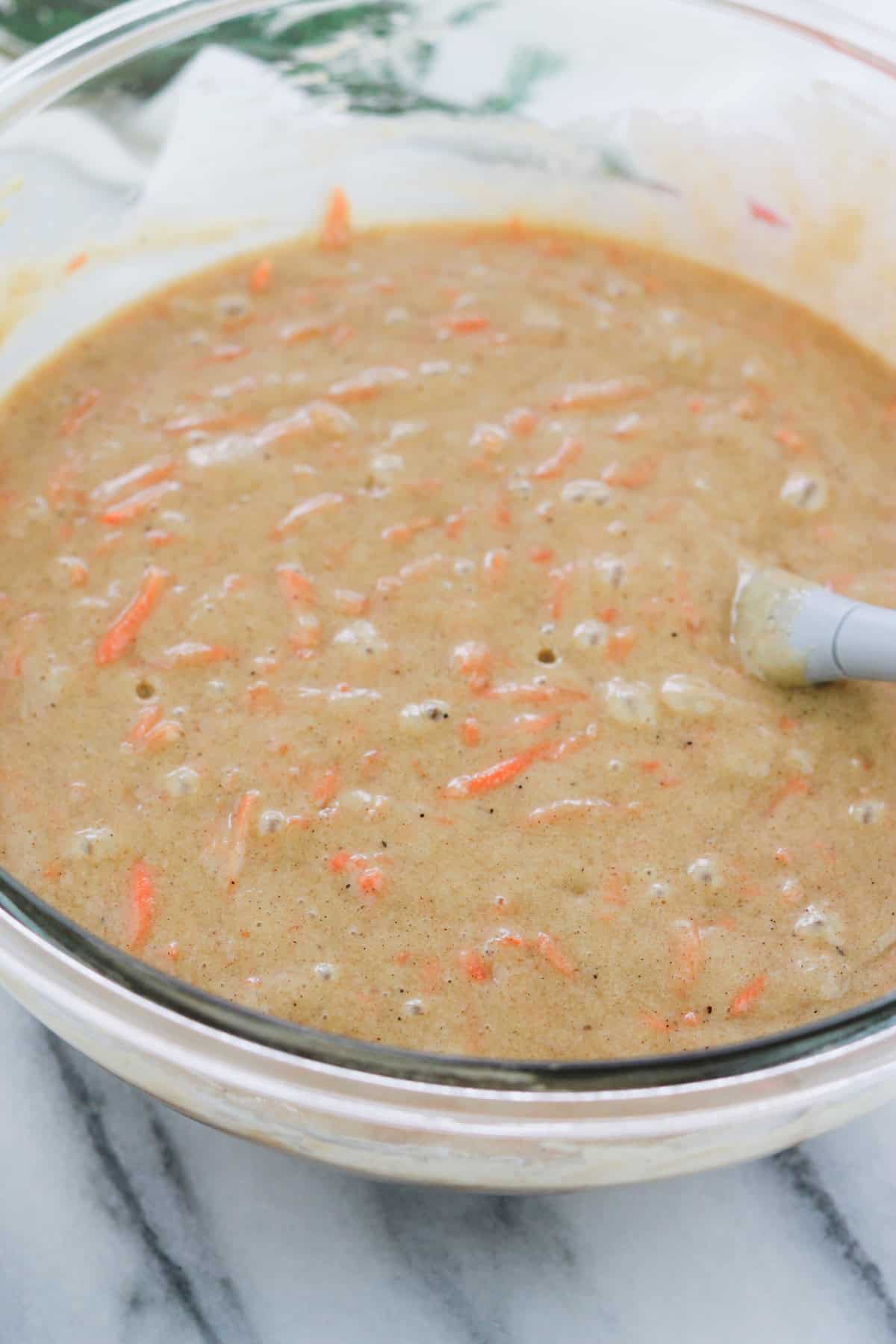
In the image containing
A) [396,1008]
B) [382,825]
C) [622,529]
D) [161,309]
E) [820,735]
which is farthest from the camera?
[161,309]

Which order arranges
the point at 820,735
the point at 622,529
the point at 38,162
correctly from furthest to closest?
the point at 38,162 < the point at 622,529 < the point at 820,735

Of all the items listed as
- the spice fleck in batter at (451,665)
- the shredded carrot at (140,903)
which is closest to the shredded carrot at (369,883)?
the spice fleck in batter at (451,665)

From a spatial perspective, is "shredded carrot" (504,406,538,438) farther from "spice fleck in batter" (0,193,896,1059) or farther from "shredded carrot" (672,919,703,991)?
"shredded carrot" (672,919,703,991)

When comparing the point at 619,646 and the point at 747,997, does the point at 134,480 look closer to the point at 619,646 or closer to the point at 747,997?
the point at 619,646

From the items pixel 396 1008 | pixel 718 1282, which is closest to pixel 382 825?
pixel 396 1008

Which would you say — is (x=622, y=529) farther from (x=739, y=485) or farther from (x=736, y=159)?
(x=736, y=159)

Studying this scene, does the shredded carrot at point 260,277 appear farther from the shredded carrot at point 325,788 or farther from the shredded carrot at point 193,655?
the shredded carrot at point 325,788
